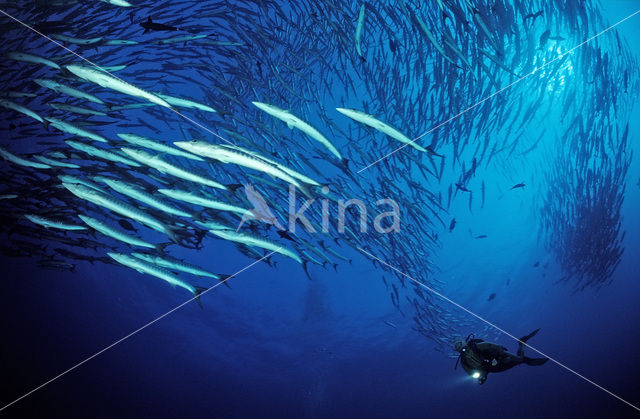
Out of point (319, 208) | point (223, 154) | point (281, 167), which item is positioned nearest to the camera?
point (223, 154)

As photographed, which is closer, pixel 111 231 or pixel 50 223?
pixel 111 231

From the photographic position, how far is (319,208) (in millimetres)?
6527

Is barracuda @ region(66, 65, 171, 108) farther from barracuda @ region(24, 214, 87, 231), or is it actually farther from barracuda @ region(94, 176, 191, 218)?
barracuda @ region(24, 214, 87, 231)

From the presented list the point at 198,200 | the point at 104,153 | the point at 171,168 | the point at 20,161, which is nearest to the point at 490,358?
the point at 198,200

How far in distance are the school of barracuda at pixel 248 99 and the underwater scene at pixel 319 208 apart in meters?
0.05

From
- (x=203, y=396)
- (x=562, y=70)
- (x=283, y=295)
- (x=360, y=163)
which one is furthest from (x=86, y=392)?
(x=562, y=70)

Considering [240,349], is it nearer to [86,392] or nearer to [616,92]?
[86,392]

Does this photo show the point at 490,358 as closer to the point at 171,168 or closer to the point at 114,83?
the point at 171,168

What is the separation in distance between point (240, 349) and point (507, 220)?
75.7 ft

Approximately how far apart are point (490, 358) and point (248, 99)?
20.5 feet

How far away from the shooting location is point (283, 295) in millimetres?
22000

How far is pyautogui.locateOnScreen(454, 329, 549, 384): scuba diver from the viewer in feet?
12.4

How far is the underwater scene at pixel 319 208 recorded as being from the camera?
12.1 feet

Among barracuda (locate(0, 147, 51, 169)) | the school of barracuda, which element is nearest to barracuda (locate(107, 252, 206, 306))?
the school of barracuda
